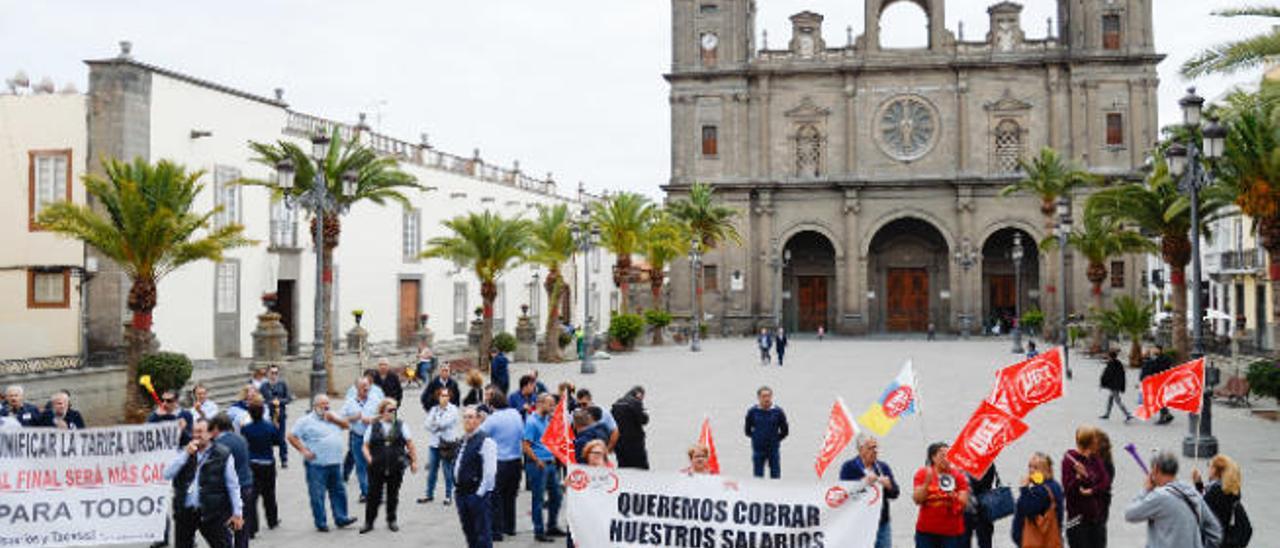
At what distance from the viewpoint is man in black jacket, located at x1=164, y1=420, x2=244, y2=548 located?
30.4 ft

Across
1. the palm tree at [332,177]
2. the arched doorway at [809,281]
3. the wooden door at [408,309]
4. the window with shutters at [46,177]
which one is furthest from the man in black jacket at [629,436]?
the arched doorway at [809,281]

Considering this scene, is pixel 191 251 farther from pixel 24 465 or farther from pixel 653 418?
pixel 24 465

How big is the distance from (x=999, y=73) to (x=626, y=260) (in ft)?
72.6

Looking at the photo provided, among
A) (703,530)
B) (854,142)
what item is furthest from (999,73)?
(703,530)

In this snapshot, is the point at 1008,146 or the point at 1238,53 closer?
the point at 1238,53

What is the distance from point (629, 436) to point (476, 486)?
8.21ft

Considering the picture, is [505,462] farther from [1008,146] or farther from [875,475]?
[1008,146]

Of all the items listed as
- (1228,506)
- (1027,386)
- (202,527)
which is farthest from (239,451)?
(1228,506)

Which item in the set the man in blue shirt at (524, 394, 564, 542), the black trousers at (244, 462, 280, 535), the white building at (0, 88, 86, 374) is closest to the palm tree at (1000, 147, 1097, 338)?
the white building at (0, 88, 86, 374)

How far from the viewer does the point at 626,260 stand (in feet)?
159

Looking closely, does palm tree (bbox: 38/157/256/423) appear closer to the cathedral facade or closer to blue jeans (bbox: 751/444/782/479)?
blue jeans (bbox: 751/444/782/479)

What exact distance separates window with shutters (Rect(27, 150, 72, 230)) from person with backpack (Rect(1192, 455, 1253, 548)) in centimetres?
2695

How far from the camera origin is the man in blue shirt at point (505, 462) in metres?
11.2

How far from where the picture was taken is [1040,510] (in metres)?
8.30
